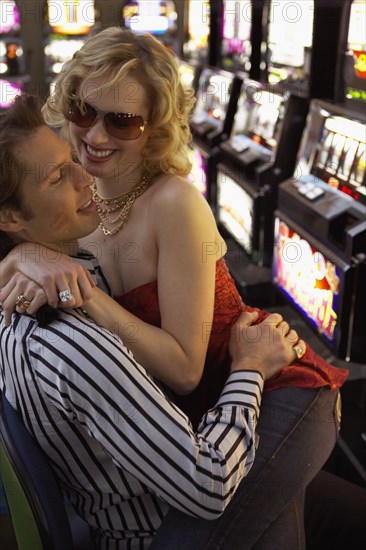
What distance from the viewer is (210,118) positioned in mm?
4551

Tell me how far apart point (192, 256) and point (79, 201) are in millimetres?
277

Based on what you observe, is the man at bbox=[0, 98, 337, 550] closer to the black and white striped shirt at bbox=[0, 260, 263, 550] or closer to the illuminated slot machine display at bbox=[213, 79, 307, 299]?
the black and white striped shirt at bbox=[0, 260, 263, 550]

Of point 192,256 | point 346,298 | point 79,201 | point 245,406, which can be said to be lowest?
point 346,298

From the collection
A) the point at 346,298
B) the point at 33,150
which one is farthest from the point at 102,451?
the point at 346,298

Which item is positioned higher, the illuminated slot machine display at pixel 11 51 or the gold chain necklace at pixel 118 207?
the gold chain necklace at pixel 118 207

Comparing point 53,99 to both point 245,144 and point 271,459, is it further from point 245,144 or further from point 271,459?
point 245,144

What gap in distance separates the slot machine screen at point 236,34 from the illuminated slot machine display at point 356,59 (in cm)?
140

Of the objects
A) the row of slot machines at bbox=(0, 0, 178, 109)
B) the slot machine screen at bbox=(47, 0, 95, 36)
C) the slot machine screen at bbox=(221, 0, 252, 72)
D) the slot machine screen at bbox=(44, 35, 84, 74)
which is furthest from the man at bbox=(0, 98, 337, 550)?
the slot machine screen at bbox=(44, 35, 84, 74)

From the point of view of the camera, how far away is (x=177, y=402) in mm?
1520

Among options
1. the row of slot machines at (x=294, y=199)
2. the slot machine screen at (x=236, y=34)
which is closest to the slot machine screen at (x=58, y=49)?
the slot machine screen at (x=236, y=34)

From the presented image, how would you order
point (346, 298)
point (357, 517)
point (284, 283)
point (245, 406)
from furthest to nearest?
point (284, 283) < point (346, 298) < point (357, 517) < point (245, 406)

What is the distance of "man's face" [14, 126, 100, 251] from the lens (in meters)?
1.21

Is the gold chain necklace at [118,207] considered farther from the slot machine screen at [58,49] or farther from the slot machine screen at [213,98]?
the slot machine screen at [58,49]

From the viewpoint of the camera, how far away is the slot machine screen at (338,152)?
240cm
